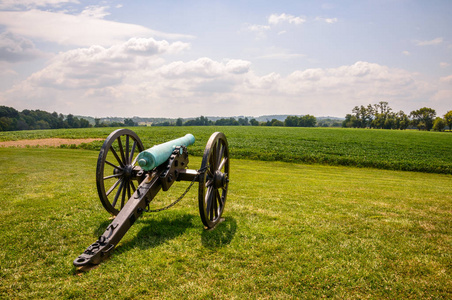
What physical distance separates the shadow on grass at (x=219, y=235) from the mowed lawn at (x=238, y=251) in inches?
0.8

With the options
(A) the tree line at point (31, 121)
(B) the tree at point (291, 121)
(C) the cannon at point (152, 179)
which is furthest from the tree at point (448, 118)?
(A) the tree line at point (31, 121)

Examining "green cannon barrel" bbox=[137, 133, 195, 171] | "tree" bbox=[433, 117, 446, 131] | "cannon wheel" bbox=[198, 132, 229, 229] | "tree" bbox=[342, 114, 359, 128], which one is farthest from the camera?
"tree" bbox=[342, 114, 359, 128]

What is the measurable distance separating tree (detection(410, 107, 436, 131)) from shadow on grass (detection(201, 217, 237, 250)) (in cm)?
11421

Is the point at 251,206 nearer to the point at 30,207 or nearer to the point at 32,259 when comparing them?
the point at 32,259

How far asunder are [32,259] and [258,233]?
3.87m

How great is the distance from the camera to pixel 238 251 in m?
4.60

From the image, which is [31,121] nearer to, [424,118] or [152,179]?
[152,179]

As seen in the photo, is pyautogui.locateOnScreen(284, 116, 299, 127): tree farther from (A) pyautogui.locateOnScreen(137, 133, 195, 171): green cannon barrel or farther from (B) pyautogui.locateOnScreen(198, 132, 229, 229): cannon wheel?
(A) pyautogui.locateOnScreen(137, 133, 195, 171): green cannon barrel

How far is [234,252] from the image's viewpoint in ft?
14.9

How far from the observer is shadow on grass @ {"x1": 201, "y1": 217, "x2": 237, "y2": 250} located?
4816 millimetres

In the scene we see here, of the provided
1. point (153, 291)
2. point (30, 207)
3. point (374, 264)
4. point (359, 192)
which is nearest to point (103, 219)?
point (30, 207)

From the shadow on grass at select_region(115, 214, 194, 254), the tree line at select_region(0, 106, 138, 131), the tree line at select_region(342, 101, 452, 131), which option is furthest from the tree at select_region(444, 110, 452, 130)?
the tree line at select_region(0, 106, 138, 131)

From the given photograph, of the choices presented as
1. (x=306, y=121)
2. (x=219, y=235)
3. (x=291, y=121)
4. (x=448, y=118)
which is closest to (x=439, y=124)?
(x=448, y=118)

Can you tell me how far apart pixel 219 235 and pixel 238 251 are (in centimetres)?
65
